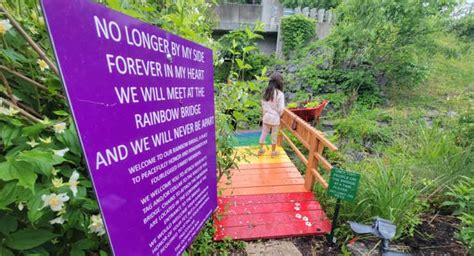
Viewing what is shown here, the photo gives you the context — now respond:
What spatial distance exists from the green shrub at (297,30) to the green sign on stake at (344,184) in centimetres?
946

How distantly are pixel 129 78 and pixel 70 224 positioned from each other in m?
0.49

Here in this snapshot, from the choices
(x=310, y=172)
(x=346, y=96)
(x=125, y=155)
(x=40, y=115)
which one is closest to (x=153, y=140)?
(x=125, y=155)

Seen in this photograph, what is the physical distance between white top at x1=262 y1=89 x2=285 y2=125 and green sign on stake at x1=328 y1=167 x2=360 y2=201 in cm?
183

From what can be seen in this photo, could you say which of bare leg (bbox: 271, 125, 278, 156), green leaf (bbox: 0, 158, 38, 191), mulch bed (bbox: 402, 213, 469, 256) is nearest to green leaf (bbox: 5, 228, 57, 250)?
green leaf (bbox: 0, 158, 38, 191)

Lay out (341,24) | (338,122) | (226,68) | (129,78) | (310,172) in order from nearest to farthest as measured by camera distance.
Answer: (129,78), (310,172), (338,122), (341,24), (226,68)

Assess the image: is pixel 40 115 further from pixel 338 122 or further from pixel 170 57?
pixel 338 122

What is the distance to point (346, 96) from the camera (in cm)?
723

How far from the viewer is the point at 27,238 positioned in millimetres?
742

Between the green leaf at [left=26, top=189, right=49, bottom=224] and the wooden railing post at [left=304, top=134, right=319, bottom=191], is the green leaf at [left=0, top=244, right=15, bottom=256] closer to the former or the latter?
the green leaf at [left=26, top=189, right=49, bottom=224]

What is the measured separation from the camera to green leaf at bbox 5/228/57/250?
0.72 meters

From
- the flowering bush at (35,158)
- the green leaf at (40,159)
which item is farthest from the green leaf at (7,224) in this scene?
the green leaf at (40,159)

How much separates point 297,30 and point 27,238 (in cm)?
1149

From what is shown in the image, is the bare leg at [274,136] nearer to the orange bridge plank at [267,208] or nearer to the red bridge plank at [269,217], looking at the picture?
the orange bridge plank at [267,208]

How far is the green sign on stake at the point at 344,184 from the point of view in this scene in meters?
2.11
